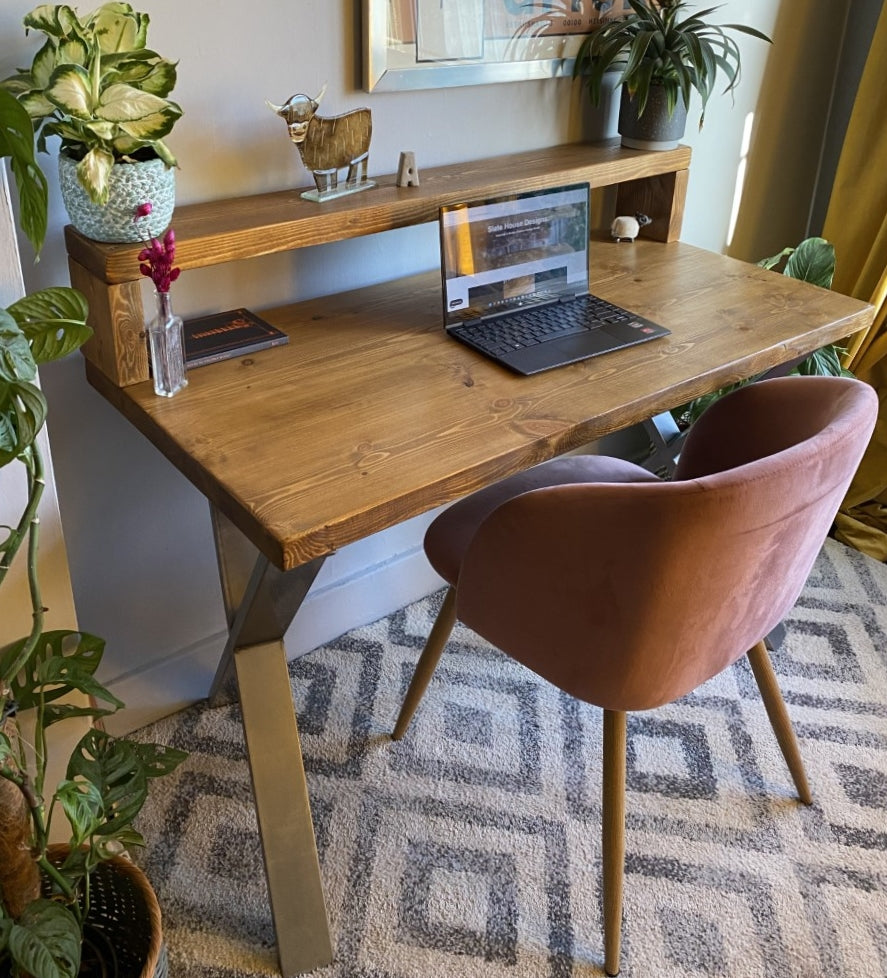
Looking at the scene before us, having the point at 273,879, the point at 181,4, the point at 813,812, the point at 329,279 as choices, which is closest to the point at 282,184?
the point at 329,279

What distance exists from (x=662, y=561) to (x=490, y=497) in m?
0.51

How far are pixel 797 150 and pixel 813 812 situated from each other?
1.58 metres

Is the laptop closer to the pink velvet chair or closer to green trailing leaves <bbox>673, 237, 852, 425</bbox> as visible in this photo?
the pink velvet chair

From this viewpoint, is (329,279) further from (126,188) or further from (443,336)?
(126,188)

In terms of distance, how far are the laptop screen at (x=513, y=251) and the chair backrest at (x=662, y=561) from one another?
430 millimetres

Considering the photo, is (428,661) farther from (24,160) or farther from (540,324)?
(24,160)

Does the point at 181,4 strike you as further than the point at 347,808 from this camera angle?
No

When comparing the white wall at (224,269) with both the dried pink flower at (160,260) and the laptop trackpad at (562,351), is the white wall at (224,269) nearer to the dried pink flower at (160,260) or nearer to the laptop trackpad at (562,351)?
the dried pink flower at (160,260)

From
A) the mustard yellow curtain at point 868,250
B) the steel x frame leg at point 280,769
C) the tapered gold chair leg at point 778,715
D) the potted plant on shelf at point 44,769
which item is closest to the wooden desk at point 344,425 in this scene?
the steel x frame leg at point 280,769

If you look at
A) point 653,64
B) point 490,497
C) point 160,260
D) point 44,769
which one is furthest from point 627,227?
point 44,769

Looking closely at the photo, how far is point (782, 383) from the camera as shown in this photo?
4.79 ft

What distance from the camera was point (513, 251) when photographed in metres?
1.59

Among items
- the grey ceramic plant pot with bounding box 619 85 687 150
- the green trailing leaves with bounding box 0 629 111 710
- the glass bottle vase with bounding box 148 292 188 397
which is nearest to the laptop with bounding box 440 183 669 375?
the grey ceramic plant pot with bounding box 619 85 687 150

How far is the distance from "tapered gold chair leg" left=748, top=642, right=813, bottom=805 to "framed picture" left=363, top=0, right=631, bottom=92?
1.07 meters
